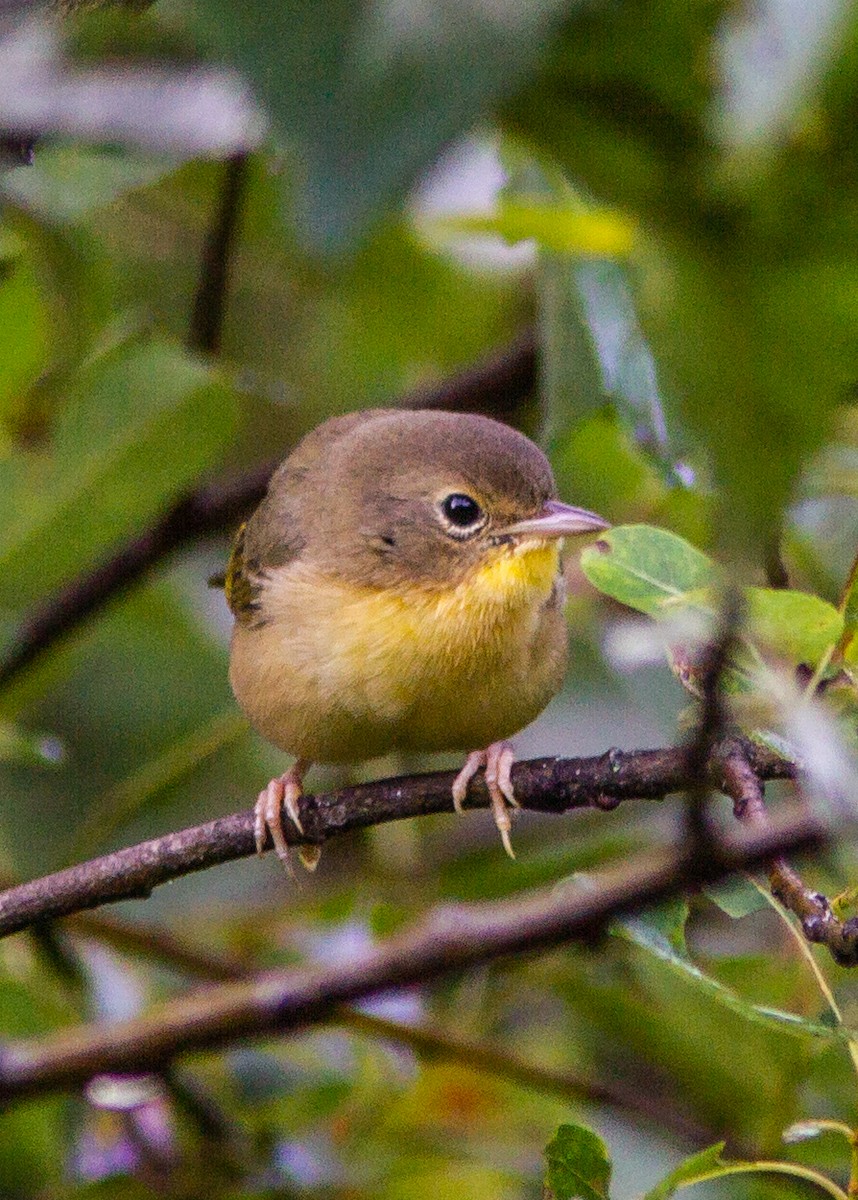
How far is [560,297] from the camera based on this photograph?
7.95 feet

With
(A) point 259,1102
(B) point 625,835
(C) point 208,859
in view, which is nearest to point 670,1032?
(B) point 625,835

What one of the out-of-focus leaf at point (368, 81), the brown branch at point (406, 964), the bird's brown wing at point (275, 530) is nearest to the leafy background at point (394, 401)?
the out-of-focus leaf at point (368, 81)

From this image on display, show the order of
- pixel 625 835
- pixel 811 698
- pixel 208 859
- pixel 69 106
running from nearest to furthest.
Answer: pixel 69 106 < pixel 811 698 < pixel 208 859 < pixel 625 835

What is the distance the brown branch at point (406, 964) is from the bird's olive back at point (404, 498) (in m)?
1.10

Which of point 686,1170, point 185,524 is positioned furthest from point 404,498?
point 686,1170

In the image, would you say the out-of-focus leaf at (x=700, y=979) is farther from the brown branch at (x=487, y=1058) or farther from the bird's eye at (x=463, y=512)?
the bird's eye at (x=463, y=512)

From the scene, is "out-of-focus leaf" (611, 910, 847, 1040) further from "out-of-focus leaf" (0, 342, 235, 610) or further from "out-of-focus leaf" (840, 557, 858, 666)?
"out-of-focus leaf" (0, 342, 235, 610)

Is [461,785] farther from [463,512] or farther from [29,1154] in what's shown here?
[29,1154]

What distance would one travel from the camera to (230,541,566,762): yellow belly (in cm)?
286

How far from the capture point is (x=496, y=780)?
7.90 feet

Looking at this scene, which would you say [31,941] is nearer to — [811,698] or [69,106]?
[811,698]

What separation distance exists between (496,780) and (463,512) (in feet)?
3.04

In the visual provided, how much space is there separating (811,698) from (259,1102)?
204 centimetres

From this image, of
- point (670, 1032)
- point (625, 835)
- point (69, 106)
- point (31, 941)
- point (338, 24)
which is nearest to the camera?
point (338, 24)
